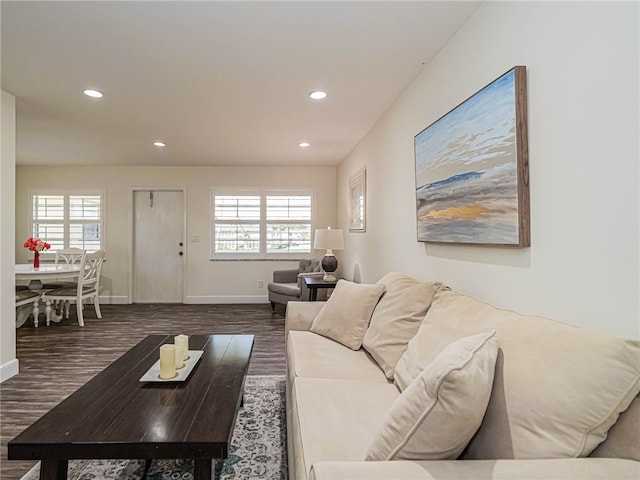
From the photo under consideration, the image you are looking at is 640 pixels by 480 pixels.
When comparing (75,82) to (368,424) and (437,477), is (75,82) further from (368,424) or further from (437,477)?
(437,477)

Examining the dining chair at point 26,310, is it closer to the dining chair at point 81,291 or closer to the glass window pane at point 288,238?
the dining chair at point 81,291

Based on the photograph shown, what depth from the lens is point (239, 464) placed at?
Answer: 1.86 meters

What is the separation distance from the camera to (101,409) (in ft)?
4.83

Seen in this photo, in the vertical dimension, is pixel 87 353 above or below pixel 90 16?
below

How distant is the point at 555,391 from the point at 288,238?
5632 millimetres

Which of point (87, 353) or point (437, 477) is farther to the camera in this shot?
point (87, 353)

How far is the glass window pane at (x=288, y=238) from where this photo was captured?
6.41 metres

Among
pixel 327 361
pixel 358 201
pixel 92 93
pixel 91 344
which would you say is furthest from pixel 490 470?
pixel 91 344

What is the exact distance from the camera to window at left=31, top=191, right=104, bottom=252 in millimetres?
6270

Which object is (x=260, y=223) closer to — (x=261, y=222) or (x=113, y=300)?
(x=261, y=222)

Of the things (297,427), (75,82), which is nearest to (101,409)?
(297,427)

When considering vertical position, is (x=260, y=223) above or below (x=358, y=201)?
below

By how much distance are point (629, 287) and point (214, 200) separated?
601 centimetres

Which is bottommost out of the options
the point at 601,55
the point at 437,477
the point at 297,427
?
the point at 297,427
